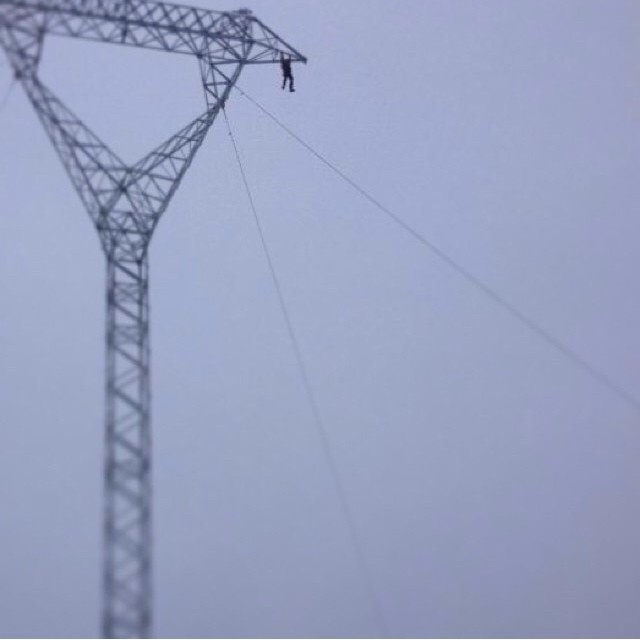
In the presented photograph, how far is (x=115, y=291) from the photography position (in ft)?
91.9

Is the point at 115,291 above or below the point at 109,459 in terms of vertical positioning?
above

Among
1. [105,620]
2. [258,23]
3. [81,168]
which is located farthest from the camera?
[258,23]

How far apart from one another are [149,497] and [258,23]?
1232 centimetres

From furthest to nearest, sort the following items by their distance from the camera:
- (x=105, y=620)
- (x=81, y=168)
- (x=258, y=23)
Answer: (x=258, y=23) → (x=81, y=168) → (x=105, y=620)

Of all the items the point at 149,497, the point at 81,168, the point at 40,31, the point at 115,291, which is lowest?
the point at 149,497

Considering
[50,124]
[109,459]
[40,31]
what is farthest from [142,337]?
[40,31]

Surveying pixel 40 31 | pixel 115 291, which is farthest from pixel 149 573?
pixel 40 31

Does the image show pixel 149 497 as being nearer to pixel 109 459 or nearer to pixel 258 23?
pixel 109 459

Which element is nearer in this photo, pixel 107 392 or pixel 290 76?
pixel 107 392

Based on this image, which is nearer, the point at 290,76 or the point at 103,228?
the point at 103,228

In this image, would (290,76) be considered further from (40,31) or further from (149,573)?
(149,573)

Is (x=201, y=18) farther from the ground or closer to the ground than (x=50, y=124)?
farther from the ground

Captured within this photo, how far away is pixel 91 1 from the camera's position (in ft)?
91.0

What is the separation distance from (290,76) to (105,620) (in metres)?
14.3
